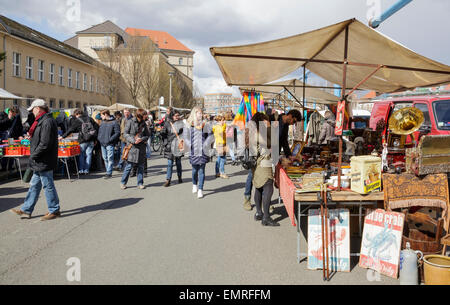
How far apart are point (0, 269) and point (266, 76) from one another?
5.63 metres

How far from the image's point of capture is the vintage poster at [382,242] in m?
3.81

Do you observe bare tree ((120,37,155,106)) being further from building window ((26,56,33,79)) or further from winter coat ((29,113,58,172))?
winter coat ((29,113,58,172))

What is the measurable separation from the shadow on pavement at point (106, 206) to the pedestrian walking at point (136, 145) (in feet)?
4.13

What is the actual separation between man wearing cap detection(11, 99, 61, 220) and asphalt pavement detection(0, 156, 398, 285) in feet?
1.56

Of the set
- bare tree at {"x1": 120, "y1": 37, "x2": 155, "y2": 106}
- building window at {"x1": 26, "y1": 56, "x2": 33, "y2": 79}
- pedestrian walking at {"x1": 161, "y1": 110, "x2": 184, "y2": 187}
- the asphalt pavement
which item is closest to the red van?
the asphalt pavement

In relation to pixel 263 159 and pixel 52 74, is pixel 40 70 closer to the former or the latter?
pixel 52 74

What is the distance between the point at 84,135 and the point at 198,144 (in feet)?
14.8

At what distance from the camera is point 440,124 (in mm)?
8523

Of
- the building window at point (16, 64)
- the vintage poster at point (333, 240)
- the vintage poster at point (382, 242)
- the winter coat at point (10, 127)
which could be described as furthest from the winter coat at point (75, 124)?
the building window at point (16, 64)

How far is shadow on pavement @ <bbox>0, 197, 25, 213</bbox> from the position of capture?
666 cm

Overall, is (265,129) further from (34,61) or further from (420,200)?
(34,61)

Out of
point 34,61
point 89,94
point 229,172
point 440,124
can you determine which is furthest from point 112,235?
point 89,94

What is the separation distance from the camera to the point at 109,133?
10.4 metres

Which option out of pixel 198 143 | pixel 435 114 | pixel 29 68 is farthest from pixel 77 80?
pixel 435 114
